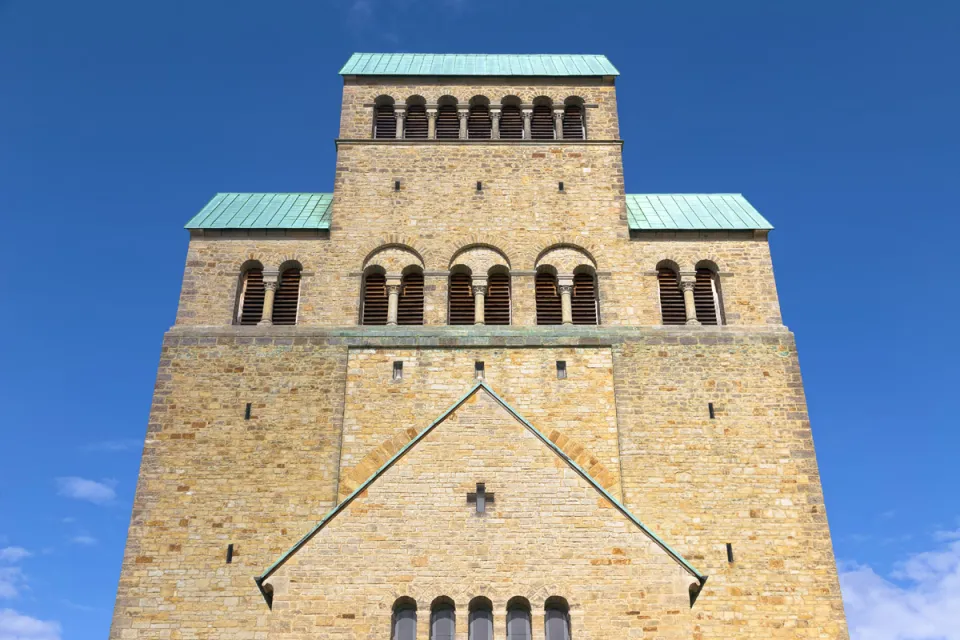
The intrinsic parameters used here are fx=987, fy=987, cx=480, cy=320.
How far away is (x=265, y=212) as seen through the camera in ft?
91.0

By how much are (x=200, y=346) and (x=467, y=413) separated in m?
9.22

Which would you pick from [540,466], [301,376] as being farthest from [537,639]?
[301,376]

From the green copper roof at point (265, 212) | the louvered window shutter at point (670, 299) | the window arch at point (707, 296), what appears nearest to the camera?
the louvered window shutter at point (670, 299)

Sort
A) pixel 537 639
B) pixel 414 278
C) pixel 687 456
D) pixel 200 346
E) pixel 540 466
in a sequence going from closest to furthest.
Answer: pixel 537 639 → pixel 540 466 → pixel 687 456 → pixel 200 346 → pixel 414 278

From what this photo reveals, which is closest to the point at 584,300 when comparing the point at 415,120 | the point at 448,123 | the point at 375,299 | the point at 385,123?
the point at 375,299

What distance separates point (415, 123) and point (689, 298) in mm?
9855

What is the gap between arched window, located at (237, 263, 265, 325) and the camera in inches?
1003

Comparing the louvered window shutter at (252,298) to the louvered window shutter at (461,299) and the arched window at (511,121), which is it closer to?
the louvered window shutter at (461,299)

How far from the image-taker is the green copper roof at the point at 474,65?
99.1 feet

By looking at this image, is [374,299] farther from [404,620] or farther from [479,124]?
[404,620]

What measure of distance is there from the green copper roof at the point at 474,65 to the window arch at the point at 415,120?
36.9 inches

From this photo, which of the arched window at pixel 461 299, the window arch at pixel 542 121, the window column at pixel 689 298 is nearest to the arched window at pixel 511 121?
the window arch at pixel 542 121

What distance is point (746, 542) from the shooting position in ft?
71.2

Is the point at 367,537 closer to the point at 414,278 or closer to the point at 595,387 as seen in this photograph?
the point at 595,387
